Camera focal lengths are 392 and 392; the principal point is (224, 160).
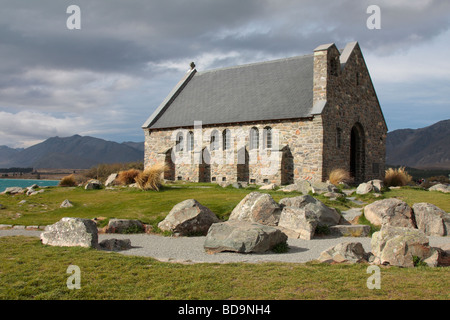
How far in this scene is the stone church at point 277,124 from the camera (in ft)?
86.4

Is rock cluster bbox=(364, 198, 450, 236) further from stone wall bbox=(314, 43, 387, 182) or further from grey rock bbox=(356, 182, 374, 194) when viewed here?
stone wall bbox=(314, 43, 387, 182)

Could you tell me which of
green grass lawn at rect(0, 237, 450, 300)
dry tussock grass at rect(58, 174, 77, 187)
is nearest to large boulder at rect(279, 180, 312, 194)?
green grass lawn at rect(0, 237, 450, 300)

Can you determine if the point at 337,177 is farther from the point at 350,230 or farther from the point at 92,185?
the point at 92,185

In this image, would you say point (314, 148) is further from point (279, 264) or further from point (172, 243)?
point (279, 264)

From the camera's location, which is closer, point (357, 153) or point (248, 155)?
point (248, 155)

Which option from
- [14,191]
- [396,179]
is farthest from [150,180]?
[396,179]

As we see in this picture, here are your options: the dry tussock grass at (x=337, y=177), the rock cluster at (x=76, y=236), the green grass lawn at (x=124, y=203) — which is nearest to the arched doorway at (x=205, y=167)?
the green grass lawn at (x=124, y=203)

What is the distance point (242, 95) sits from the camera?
31.8m

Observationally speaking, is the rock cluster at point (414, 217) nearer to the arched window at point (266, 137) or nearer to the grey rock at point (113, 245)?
the grey rock at point (113, 245)

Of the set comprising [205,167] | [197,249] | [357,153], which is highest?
[357,153]

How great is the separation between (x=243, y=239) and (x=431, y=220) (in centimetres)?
718

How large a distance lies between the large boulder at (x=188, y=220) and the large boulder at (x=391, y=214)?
565 centimetres
